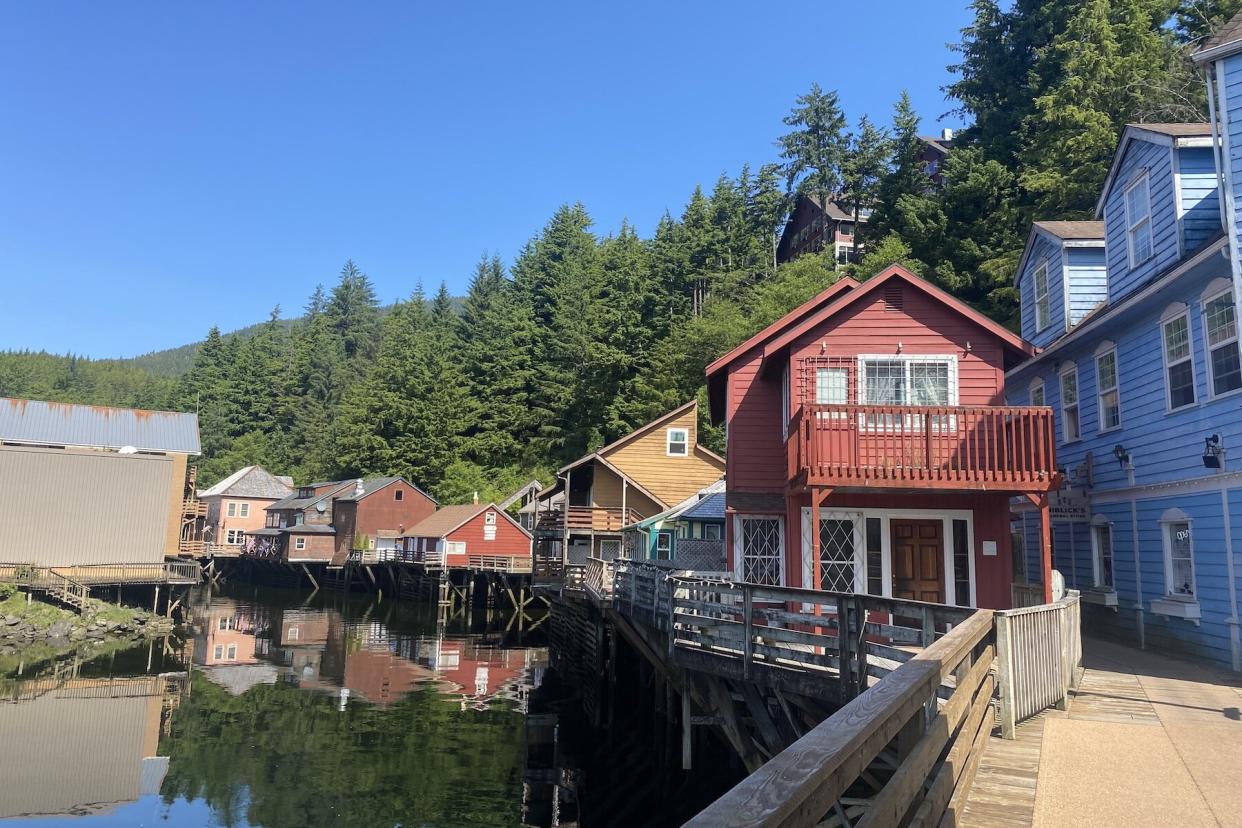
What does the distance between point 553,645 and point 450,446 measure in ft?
121

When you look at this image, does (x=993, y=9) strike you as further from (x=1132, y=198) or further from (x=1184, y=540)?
(x=1184, y=540)

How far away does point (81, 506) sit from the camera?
43094mm

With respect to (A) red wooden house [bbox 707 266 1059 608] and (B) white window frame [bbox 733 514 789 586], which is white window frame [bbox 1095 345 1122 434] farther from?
(B) white window frame [bbox 733 514 789 586]

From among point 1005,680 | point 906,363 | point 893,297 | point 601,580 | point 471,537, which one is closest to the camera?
point 1005,680

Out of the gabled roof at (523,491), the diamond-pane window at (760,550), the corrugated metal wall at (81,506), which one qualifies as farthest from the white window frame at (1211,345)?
the corrugated metal wall at (81,506)

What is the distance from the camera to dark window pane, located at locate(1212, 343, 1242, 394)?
13469mm

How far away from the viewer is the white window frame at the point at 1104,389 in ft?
57.2

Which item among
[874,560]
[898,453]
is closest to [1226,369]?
[898,453]

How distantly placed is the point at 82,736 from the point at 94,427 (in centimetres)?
3375

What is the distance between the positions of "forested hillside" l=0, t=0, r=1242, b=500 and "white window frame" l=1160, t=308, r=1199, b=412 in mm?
17455

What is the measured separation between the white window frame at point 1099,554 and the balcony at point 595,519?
70.5ft

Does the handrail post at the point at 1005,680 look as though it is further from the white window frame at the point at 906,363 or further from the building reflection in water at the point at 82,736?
the building reflection in water at the point at 82,736

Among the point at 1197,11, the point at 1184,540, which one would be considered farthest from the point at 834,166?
the point at 1184,540

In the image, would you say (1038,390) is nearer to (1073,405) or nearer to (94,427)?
(1073,405)
